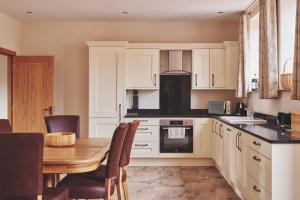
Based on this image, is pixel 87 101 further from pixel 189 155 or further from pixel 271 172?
pixel 271 172

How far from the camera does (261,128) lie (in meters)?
3.81

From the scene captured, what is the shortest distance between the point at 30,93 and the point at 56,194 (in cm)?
412

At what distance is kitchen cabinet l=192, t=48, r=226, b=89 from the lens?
20.2ft

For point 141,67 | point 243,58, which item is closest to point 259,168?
point 243,58

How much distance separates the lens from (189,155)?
595 centimetres

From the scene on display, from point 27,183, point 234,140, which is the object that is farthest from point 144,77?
point 27,183

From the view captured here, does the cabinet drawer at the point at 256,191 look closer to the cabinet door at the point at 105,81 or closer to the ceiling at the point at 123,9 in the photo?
the ceiling at the point at 123,9

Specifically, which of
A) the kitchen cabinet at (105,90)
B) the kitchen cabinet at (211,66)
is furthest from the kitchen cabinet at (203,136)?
the kitchen cabinet at (105,90)

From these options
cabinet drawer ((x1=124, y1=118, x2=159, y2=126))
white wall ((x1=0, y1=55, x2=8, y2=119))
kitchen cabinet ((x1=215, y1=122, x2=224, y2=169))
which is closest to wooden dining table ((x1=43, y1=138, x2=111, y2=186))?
kitchen cabinet ((x1=215, y1=122, x2=224, y2=169))

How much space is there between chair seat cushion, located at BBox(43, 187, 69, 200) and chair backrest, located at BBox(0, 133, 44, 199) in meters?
0.25

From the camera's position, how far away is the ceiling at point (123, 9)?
517 cm

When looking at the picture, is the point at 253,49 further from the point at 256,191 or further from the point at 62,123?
the point at 62,123

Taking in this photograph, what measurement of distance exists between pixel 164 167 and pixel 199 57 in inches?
76.0

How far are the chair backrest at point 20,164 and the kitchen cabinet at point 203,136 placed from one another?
3883mm
